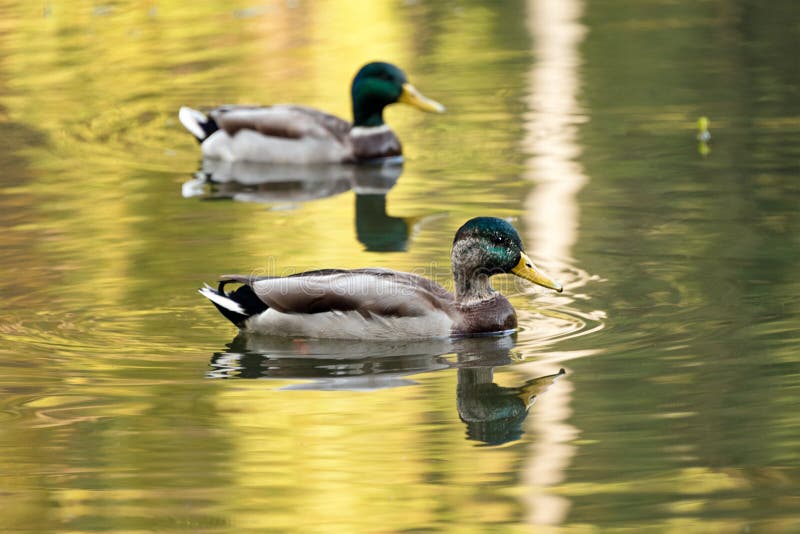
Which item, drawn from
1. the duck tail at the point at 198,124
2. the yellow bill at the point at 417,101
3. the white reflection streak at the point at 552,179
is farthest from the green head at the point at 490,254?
the duck tail at the point at 198,124

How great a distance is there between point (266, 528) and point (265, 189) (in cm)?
798

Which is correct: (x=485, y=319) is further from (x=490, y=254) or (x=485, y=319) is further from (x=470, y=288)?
(x=490, y=254)

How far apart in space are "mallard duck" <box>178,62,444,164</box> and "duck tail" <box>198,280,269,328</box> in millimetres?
5729

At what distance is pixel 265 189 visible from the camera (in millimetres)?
14750

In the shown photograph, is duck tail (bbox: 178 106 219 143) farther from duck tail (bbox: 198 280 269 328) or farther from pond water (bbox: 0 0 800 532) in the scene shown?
duck tail (bbox: 198 280 269 328)

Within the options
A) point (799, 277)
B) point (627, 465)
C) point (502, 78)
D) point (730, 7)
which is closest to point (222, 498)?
point (627, 465)

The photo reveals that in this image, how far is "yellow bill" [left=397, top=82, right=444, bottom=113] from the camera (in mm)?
16141

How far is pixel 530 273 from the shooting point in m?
9.93

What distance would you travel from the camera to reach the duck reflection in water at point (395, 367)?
865 centimetres

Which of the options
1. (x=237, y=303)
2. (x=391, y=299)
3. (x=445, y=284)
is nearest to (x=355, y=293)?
(x=391, y=299)

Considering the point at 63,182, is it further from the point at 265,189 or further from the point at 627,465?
the point at 627,465

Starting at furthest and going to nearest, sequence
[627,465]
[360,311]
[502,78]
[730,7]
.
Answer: [730,7]
[502,78]
[360,311]
[627,465]

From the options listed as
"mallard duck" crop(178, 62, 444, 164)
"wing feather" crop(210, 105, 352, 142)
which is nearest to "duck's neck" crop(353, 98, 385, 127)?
"mallard duck" crop(178, 62, 444, 164)

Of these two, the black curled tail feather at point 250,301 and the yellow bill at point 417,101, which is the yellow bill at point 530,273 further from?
the yellow bill at point 417,101
